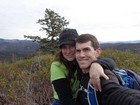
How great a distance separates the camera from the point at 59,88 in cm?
330

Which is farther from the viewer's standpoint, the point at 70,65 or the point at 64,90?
the point at 70,65

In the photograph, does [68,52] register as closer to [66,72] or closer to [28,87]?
[66,72]

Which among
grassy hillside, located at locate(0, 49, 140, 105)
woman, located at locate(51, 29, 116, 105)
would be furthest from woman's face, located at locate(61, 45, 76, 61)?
grassy hillside, located at locate(0, 49, 140, 105)

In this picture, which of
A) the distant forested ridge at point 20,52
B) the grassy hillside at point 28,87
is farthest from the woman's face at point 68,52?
the distant forested ridge at point 20,52

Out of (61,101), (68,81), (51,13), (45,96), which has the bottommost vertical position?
(45,96)

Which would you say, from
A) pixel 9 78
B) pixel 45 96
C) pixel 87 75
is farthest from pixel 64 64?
pixel 9 78

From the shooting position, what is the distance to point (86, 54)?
2818 millimetres

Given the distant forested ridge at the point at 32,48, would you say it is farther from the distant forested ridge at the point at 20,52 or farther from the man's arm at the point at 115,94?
the man's arm at the point at 115,94

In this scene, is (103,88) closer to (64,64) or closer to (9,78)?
(64,64)

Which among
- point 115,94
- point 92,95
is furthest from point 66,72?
point 115,94

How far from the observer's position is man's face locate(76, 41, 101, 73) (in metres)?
2.81

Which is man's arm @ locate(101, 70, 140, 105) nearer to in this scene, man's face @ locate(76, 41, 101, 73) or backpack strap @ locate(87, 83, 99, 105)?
backpack strap @ locate(87, 83, 99, 105)

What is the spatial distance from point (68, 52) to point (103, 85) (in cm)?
129

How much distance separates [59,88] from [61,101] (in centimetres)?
15
